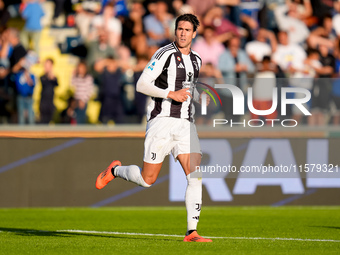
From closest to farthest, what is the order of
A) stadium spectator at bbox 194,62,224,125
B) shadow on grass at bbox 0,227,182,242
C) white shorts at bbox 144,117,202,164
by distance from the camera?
white shorts at bbox 144,117,202,164, shadow on grass at bbox 0,227,182,242, stadium spectator at bbox 194,62,224,125

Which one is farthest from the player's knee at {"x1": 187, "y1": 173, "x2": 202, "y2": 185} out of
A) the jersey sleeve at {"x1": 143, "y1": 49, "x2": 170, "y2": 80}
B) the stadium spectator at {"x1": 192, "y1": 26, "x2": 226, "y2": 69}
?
the stadium spectator at {"x1": 192, "y1": 26, "x2": 226, "y2": 69}

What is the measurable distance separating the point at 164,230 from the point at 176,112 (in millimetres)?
2404

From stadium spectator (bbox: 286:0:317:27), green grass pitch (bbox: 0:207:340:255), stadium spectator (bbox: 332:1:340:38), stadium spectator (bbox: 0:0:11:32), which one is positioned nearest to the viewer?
green grass pitch (bbox: 0:207:340:255)

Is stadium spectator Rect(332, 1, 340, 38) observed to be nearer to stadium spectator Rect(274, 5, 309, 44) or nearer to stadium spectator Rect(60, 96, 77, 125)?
stadium spectator Rect(274, 5, 309, 44)

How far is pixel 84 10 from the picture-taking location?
55.6 feet

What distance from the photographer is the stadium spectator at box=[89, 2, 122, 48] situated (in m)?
16.2

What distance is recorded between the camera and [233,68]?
15.5 meters

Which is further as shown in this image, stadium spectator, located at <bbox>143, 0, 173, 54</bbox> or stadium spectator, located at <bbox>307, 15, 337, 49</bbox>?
stadium spectator, located at <bbox>307, 15, 337, 49</bbox>

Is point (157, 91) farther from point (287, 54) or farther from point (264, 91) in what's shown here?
point (287, 54)

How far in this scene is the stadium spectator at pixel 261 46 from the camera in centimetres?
1622

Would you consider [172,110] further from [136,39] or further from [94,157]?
[136,39]

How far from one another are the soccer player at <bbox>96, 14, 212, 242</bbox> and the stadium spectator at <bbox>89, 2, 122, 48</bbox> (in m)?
7.79

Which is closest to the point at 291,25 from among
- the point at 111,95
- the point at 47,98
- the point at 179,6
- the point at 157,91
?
the point at 179,6

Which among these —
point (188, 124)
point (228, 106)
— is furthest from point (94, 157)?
point (188, 124)
